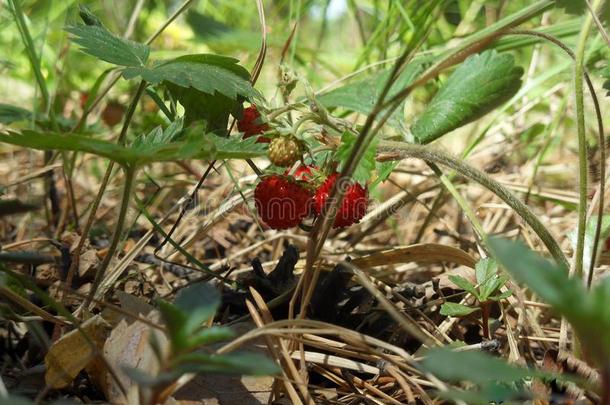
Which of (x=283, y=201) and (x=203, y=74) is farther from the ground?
(x=203, y=74)

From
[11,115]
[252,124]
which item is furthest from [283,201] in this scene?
[11,115]

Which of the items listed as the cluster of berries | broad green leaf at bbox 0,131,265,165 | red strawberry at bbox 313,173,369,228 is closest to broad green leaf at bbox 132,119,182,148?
broad green leaf at bbox 0,131,265,165

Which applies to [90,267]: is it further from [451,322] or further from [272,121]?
[451,322]

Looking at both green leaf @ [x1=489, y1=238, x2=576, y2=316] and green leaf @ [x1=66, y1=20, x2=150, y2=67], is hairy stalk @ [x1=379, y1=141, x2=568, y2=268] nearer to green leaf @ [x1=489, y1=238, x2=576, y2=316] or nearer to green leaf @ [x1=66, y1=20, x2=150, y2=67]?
green leaf @ [x1=66, y1=20, x2=150, y2=67]

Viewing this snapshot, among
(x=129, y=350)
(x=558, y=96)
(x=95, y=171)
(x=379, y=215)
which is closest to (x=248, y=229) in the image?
(x=379, y=215)

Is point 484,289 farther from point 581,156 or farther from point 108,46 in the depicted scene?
point 108,46

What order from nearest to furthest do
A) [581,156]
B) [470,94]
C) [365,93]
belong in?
[581,156]
[470,94]
[365,93]
